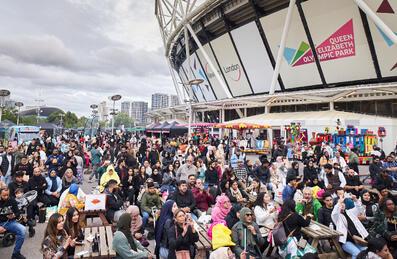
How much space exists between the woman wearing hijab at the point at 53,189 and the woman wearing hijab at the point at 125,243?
175 inches

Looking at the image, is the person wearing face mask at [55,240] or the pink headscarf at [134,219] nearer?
the person wearing face mask at [55,240]

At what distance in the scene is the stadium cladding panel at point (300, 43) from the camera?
20438 mm

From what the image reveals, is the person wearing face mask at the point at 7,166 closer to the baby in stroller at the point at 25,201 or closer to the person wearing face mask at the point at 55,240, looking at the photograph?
the baby in stroller at the point at 25,201

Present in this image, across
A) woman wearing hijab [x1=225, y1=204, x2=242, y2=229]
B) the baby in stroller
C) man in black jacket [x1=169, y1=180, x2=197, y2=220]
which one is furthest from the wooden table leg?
the baby in stroller

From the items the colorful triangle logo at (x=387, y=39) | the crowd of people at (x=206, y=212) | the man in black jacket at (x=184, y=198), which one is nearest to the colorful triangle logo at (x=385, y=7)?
the colorful triangle logo at (x=387, y=39)

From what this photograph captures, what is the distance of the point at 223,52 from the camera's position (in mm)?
32906

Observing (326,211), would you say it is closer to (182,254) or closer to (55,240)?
(182,254)

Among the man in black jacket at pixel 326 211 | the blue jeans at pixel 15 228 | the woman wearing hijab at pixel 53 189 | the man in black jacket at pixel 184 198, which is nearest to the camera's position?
the blue jeans at pixel 15 228

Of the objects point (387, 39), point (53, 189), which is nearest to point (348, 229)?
point (53, 189)

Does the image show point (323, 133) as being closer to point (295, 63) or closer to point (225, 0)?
point (295, 63)

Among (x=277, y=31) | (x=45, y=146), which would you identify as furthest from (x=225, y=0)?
(x=45, y=146)

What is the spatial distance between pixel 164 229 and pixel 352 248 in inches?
141

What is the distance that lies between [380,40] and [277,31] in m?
8.89

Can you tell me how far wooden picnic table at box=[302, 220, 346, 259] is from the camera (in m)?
4.82
